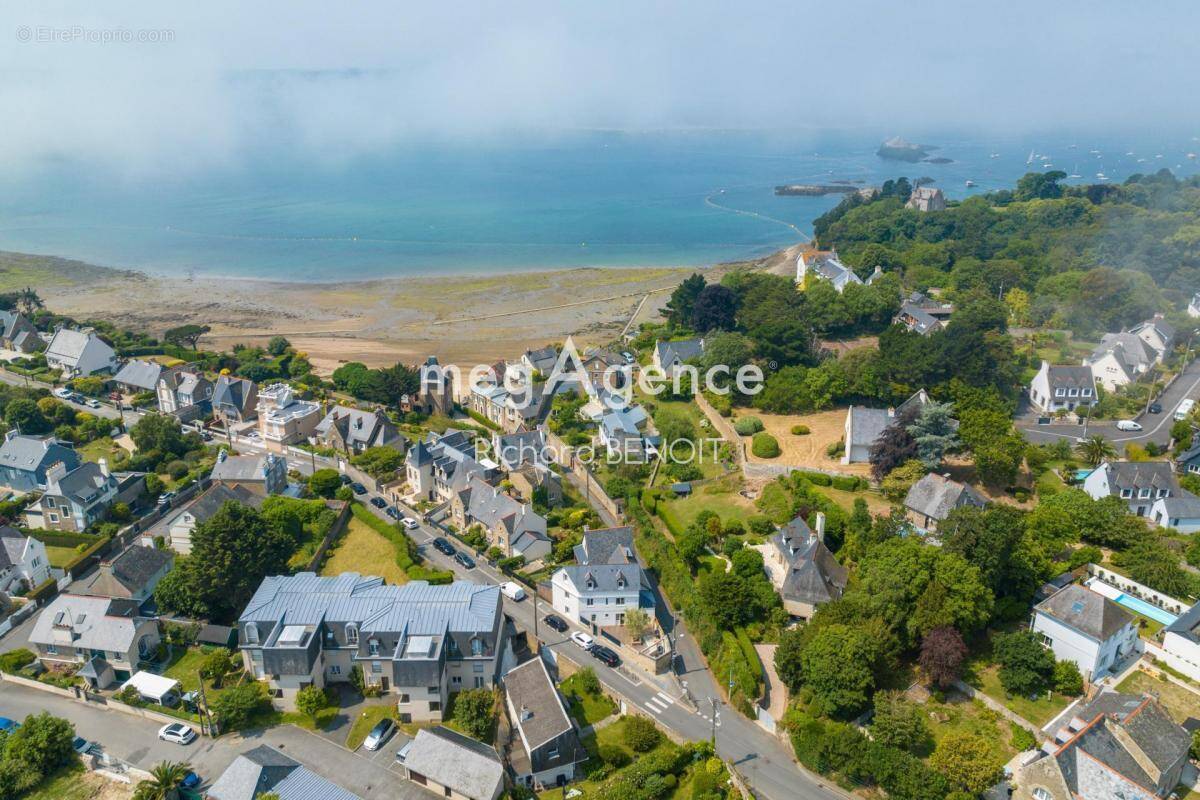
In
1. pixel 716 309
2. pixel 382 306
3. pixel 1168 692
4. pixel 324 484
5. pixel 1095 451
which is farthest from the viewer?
pixel 382 306

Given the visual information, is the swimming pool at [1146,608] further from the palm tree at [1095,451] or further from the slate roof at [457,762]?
the slate roof at [457,762]

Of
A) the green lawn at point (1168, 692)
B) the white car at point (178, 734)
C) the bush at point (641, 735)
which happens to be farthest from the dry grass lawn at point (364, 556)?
the green lawn at point (1168, 692)

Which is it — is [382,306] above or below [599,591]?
above

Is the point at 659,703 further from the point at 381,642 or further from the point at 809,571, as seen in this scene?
the point at 381,642

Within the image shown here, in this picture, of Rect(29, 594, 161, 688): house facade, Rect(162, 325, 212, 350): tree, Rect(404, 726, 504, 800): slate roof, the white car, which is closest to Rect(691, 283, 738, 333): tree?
Rect(162, 325, 212, 350): tree

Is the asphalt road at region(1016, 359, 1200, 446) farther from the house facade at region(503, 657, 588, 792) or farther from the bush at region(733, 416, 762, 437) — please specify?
the house facade at region(503, 657, 588, 792)

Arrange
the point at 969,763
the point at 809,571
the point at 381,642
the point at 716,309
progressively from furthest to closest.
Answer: the point at 716,309 < the point at 809,571 < the point at 381,642 < the point at 969,763

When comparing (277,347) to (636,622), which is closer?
(636,622)

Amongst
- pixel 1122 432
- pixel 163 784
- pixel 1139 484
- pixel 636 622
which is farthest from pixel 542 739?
pixel 1122 432
